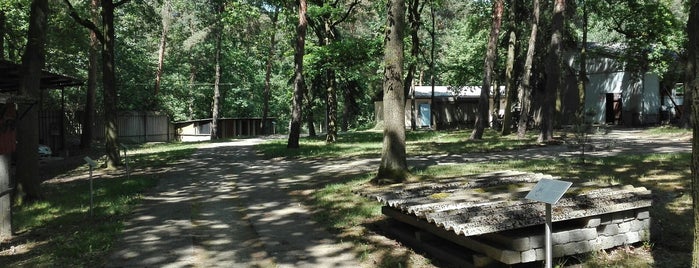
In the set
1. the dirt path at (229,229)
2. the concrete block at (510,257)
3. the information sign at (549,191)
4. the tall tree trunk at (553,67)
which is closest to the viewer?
the information sign at (549,191)

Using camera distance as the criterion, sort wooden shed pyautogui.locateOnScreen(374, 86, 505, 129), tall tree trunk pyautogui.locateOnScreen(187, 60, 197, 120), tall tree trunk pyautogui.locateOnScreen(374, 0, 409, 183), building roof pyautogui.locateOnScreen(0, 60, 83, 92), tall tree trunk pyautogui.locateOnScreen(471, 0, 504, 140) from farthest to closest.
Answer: tall tree trunk pyautogui.locateOnScreen(187, 60, 197, 120)
wooden shed pyautogui.locateOnScreen(374, 86, 505, 129)
tall tree trunk pyautogui.locateOnScreen(471, 0, 504, 140)
building roof pyautogui.locateOnScreen(0, 60, 83, 92)
tall tree trunk pyautogui.locateOnScreen(374, 0, 409, 183)

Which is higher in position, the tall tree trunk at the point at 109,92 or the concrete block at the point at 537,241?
the tall tree trunk at the point at 109,92

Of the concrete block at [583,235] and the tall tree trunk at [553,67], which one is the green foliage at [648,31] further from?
the concrete block at [583,235]

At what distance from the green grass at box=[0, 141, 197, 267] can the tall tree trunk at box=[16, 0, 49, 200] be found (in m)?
0.47

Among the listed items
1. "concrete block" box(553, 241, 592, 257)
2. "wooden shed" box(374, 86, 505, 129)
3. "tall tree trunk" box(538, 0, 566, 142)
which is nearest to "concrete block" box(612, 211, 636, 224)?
"concrete block" box(553, 241, 592, 257)

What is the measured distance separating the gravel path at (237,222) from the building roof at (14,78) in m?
4.85

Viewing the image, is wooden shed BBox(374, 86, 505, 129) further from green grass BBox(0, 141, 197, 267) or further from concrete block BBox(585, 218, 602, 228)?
concrete block BBox(585, 218, 602, 228)

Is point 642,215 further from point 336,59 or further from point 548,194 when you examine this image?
point 336,59

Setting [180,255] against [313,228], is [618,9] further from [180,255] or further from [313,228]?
[180,255]

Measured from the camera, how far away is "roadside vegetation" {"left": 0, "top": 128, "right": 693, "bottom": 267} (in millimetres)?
5473

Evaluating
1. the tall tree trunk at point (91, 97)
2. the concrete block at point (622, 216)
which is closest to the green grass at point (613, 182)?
the concrete block at point (622, 216)

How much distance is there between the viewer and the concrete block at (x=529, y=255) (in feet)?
15.1

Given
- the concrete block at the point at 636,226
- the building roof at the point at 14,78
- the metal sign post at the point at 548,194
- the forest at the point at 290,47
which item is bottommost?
the concrete block at the point at 636,226

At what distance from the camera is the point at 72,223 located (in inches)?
302
